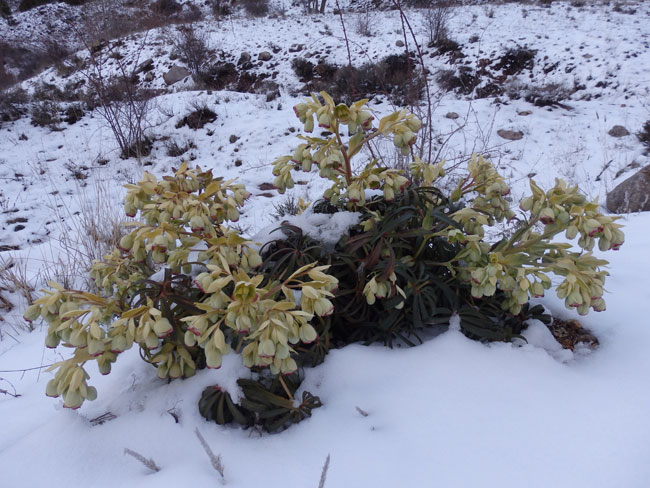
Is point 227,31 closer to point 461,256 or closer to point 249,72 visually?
point 249,72

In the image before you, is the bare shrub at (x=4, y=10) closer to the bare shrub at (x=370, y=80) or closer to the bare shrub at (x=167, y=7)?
the bare shrub at (x=167, y=7)

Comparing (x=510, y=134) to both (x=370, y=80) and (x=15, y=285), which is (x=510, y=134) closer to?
(x=370, y=80)

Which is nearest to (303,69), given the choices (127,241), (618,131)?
(618,131)

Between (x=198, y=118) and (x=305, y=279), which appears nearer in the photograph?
(x=305, y=279)

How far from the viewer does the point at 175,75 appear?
1021 cm

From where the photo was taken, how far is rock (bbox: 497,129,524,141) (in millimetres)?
5650

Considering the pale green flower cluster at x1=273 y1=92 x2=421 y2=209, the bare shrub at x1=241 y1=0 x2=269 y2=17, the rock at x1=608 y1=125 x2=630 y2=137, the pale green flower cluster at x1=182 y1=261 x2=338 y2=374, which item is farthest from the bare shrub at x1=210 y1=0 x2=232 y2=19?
the pale green flower cluster at x1=182 y1=261 x2=338 y2=374

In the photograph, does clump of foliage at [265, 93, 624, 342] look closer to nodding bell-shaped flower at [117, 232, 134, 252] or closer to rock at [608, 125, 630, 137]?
nodding bell-shaped flower at [117, 232, 134, 252]

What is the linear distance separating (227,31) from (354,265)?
13.5 meters

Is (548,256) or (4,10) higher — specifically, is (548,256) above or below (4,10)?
below

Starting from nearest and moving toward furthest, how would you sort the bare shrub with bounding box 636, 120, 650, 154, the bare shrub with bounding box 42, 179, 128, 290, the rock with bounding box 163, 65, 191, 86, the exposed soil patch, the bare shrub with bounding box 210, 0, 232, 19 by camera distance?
the bare shrub with bounding box 42, 179, 128, 290
the bare shrub with bounding box 636, 120, 650, 154
the exposed soil patch
the rock with bounding box 163, 65, 191, 86
the bare shrub with bounding box 210, 0, 232, 19

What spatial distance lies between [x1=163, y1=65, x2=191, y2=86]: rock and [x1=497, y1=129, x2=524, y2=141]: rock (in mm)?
8255

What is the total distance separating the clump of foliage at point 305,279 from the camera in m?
0.85

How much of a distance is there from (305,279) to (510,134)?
18.3ft
